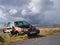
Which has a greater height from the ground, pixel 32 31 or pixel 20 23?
pixel 20 23

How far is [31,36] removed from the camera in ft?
89.4

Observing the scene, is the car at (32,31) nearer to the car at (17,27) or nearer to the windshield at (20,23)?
the car at (17,27)

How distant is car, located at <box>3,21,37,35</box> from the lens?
88.5 ft

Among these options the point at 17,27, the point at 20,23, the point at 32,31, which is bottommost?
the point at 32,31

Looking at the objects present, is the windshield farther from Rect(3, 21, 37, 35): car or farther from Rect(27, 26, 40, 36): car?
Rect(27, 26, 40, 36): car

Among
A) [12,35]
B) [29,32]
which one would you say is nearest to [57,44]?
[29,32]

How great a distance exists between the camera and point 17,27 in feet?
92.0

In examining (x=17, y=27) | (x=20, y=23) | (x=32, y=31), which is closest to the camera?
(x=32, y=31)

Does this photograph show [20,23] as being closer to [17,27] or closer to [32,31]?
[17,27]

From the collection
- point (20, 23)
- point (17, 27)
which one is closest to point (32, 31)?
point (17, 27)

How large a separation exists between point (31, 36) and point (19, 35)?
5.42 feet

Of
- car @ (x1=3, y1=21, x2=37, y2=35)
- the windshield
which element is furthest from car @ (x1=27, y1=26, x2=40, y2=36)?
the windshield

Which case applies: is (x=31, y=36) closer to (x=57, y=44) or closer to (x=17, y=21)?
(x=17, y=21)

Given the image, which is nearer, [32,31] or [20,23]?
[32,31]
